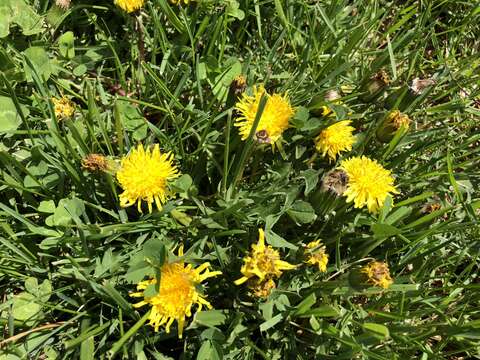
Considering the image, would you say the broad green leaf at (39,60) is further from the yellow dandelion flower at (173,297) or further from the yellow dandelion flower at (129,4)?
the yellow dandelion flower at (173,297)

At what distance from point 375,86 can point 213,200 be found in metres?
0.76

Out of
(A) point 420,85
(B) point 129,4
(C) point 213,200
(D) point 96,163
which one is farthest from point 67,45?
(A) point 420,85

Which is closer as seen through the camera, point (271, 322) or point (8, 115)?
point (271, 322)

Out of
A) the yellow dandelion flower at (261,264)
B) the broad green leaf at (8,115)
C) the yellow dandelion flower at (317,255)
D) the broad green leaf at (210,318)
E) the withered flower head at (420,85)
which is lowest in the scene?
the broad green leaf at (210,318)

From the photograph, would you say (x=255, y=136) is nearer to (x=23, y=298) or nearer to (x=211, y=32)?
(x=211, y=32)

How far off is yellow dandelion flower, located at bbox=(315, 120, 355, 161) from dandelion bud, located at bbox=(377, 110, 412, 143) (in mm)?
133

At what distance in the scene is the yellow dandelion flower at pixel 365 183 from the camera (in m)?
1.74

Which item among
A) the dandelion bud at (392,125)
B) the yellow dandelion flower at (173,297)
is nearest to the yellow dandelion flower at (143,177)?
the yellow dandelion flower at (173,297)

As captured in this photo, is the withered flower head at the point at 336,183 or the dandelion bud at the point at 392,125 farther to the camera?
the dandelion bud at the point at 392,125

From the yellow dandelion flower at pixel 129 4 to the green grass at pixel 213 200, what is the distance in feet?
0.43

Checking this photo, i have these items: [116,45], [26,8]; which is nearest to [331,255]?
[116,45]

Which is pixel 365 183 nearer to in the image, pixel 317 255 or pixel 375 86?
pixel 317 255

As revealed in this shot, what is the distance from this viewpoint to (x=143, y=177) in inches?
65.5

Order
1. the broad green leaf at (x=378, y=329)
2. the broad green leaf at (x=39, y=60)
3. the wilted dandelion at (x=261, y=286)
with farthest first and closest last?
the broad green leaf at (x=39, y=60) < the wilted dandelion at (x=261, y=286) < the broad green leaf at (x=378, y=329)
